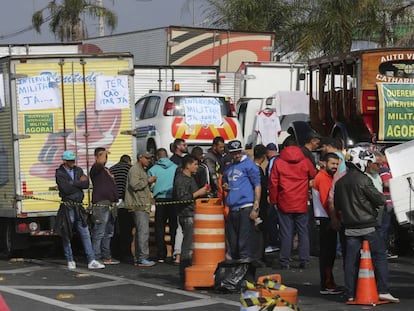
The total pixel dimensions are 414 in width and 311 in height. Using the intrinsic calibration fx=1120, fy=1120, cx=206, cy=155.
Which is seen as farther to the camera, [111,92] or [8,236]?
[8,236]

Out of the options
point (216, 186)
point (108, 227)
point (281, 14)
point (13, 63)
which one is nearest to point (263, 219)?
point (216, 186)

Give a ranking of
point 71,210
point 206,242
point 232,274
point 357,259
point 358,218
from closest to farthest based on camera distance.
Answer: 1. point 358,218
2. point 357,259
3. point 232,274
4. point 206,242
5. point 71,210

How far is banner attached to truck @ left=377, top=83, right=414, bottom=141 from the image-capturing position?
21.0 metres

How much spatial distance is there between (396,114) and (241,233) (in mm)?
7543

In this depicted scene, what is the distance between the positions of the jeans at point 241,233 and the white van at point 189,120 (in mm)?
8918

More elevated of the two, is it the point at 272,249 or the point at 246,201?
the point at 246,201

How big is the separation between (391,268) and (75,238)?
21.0 feet

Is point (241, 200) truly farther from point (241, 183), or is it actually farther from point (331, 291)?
point (331, 291)

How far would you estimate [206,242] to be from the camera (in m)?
13.8

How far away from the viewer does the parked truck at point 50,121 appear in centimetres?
1758

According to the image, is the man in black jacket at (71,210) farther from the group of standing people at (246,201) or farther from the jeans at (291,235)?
the jeans at (291,235)

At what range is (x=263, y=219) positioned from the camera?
1622cm

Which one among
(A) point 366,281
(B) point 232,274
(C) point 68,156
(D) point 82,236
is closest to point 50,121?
(C) point 68,156

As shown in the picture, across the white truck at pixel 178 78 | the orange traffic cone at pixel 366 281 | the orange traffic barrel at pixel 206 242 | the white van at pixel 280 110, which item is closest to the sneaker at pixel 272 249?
the orange traffic barrel at pixel 206 242
